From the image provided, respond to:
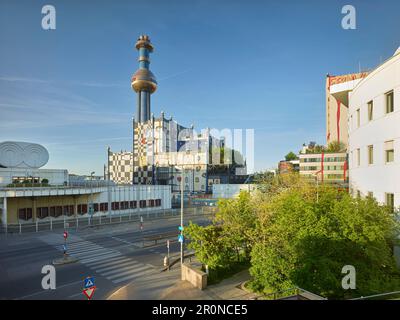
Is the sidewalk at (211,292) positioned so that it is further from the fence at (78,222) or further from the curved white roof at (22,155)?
the curved white roof at (22,155)

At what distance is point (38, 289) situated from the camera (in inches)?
506

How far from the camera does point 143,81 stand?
275 ft

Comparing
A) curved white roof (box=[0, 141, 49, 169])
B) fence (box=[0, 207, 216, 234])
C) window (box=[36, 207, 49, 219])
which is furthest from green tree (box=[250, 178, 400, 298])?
curved white roof (box=[0, 141, 49, 169])

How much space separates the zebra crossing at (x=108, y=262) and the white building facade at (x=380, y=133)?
14.7 m

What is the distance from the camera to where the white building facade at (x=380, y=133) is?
15.0 metres

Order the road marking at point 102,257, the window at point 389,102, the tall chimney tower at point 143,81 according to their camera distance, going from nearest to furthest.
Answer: the window at point 389,102
the road marking at point 102,257
the tall chimney tower at point 143,81

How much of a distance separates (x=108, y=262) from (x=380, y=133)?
1903cm

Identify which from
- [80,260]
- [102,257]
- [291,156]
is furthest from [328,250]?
[291,156]

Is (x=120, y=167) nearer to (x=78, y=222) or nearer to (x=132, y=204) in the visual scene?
(x=132, y=204)

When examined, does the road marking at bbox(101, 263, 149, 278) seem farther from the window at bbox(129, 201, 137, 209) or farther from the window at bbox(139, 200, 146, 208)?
the window at bbox(139, 200, 146, 208)

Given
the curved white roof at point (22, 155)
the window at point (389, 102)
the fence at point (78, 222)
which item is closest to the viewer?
the window at point (389, 102)

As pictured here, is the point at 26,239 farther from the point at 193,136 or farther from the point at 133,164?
the point at 193,136

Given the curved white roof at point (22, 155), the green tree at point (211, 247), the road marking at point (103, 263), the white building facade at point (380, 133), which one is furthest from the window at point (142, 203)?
the white building facade at point (380, 133)

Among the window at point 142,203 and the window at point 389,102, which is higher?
the window at point 389,102
